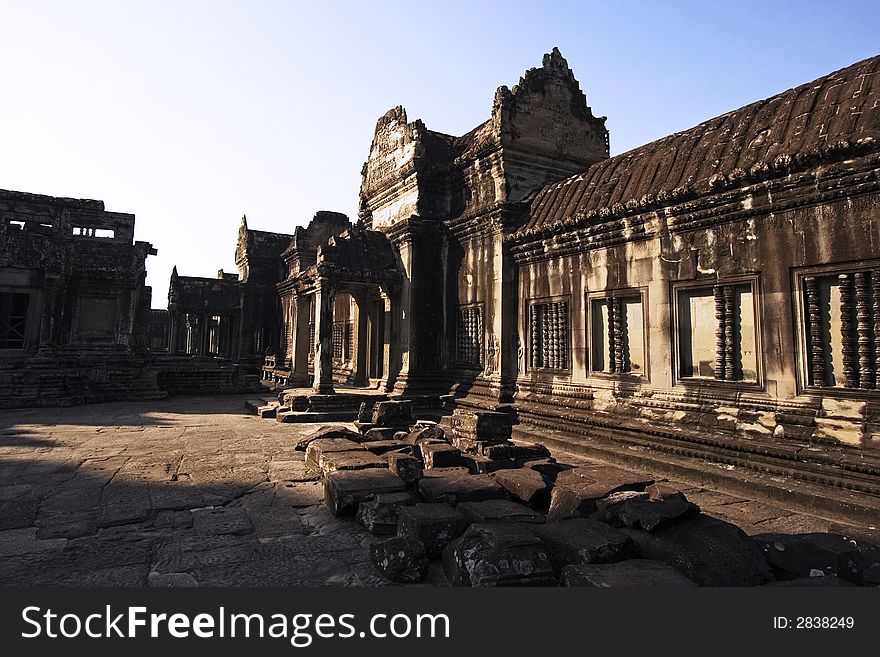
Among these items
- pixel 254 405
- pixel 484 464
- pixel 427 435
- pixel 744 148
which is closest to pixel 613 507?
pixel 484 464

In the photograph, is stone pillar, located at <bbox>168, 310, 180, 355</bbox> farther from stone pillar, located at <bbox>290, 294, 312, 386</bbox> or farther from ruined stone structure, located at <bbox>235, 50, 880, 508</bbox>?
ruined stone structure, located at <bbox>235, 50, 880, 508</bbox>

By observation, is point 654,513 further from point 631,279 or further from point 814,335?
point 631,279

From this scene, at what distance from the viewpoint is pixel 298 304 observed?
13.8 m

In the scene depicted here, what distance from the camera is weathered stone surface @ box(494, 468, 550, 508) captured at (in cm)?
451

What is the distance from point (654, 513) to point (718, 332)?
3459 mm

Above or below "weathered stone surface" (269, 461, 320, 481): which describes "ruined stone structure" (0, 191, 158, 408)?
above

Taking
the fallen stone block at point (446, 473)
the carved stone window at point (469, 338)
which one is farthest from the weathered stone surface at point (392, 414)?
the fallen stone block at point (446, 473)

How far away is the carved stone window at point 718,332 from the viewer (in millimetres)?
5809

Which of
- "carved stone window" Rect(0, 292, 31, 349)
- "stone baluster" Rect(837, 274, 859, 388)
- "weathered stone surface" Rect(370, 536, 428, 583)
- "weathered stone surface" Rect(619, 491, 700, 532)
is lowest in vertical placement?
"weathered stone surface" Rect(370, 536, 428, 583)

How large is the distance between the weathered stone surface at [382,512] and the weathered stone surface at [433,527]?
0.26 metres

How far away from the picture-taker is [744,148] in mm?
6051

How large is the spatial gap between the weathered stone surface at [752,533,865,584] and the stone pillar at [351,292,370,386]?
10959mm

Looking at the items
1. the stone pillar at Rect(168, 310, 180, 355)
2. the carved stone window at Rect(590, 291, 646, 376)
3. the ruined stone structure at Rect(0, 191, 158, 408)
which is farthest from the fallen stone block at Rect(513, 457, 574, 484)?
the stone pillar at Rect(168, 310, 180, 355)

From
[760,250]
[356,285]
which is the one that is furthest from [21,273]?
[760,250]
